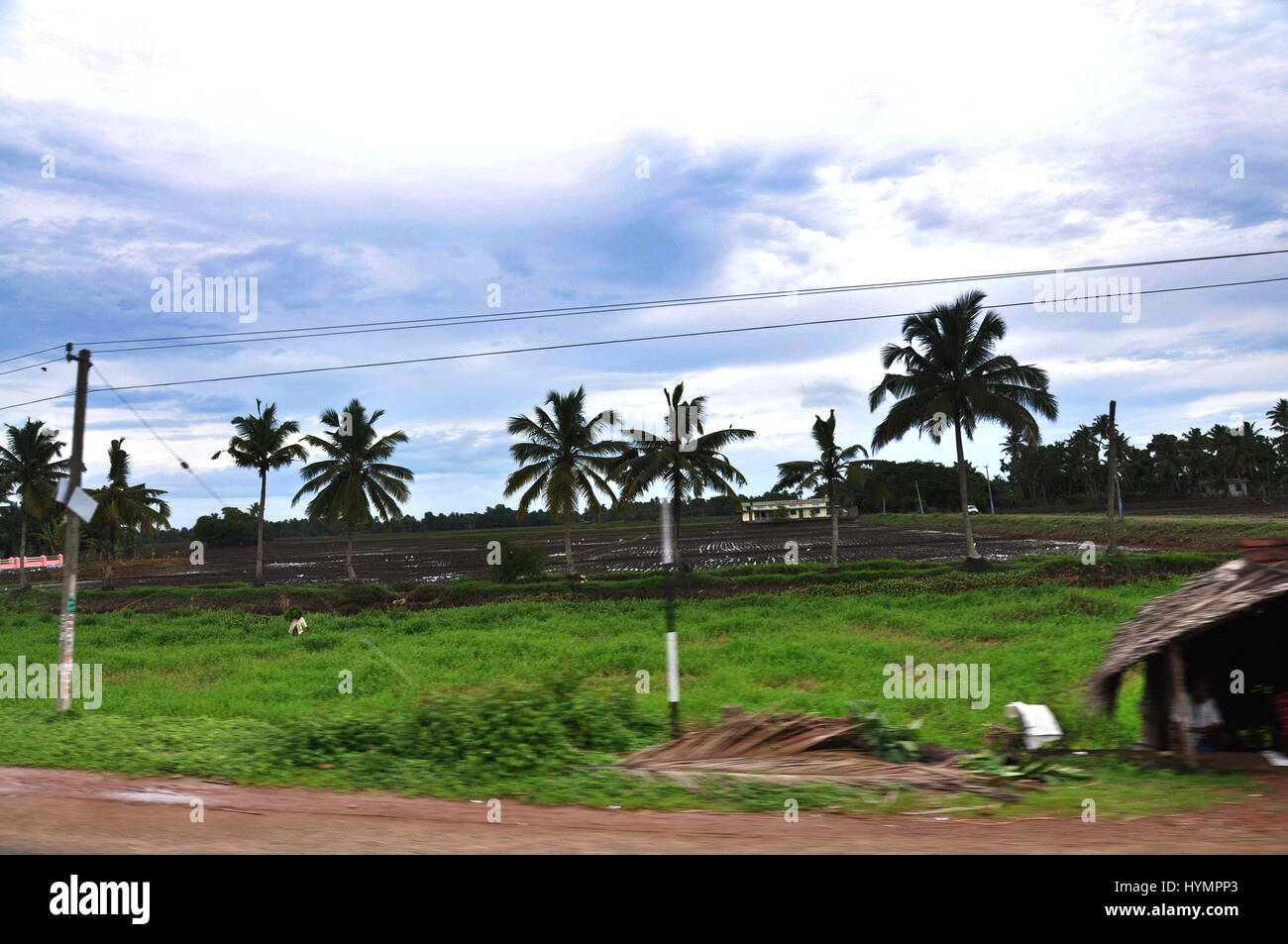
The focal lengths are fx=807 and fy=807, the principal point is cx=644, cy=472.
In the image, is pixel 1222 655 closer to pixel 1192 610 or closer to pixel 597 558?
pixel 1192 610

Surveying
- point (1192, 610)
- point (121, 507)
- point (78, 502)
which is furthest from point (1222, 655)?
point (121, 507)

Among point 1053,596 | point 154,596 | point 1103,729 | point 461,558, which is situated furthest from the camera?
point 461,558

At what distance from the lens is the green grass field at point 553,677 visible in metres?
8.33

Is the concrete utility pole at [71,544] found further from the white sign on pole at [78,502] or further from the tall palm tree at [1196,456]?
the tall palm tree at [1196,456]

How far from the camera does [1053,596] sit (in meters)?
24.1

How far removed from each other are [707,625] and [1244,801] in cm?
1675

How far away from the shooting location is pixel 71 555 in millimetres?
13516

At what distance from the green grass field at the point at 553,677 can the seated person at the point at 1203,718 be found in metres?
0.75

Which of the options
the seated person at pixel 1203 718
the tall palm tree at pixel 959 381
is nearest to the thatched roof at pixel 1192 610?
the seated person at pixel 1203 718

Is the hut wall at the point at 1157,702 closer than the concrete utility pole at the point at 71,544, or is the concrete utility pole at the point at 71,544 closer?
the hut wall at the point at 1157,702

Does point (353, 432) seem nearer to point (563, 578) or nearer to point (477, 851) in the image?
point (563, 578)

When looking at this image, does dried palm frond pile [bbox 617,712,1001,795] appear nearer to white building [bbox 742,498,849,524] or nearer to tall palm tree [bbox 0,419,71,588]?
tall palm tree [bbox 0,419,71,588]

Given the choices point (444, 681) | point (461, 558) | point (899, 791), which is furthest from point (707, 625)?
point (461, 558)

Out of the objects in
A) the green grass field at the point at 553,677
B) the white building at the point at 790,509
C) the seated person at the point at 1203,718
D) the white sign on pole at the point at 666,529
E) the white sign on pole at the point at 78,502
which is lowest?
the green grass field at the point at 553,677
